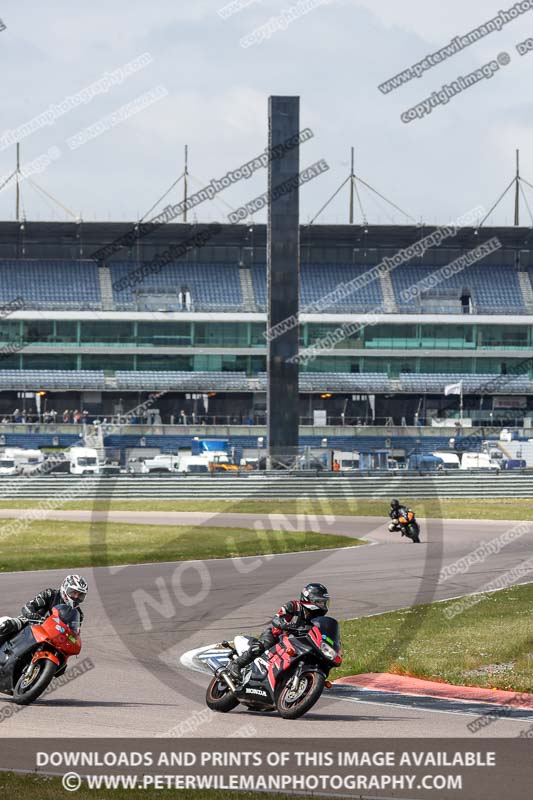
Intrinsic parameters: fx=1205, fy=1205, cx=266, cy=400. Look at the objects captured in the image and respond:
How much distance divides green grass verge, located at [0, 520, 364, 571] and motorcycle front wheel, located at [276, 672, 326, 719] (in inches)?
665

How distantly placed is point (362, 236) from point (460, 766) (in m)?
84.5

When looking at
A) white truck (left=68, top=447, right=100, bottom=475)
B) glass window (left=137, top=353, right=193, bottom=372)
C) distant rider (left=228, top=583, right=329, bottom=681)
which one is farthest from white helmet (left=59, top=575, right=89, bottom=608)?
glass window (left=137, top=353, right=193, bottom=372)

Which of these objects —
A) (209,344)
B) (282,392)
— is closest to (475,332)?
(209,344)

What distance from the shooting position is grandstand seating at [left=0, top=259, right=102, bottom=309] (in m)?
88.8

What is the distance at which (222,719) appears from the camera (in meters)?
12.4

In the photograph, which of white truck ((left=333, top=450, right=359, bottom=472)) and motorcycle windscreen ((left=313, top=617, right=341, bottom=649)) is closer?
motorcycle windscreen ((left=313, top=617, right=341, bottom=649))

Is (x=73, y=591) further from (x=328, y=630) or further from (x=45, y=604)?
(x=328, y=630)

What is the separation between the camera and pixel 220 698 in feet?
42.2

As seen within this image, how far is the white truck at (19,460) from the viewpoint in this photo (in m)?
66.4

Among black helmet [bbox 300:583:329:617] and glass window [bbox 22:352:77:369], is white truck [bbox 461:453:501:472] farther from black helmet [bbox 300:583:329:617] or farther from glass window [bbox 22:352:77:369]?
black helmet [bbox 300:583:329:617]

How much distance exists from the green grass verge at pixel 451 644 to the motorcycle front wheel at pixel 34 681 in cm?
505

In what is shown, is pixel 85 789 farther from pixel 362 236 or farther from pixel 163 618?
pixel 362 236

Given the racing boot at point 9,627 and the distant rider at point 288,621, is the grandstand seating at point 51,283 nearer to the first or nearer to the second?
the racing boot at point 9,627

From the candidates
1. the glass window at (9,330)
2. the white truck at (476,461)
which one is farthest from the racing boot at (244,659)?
the glass window at (9,330)
